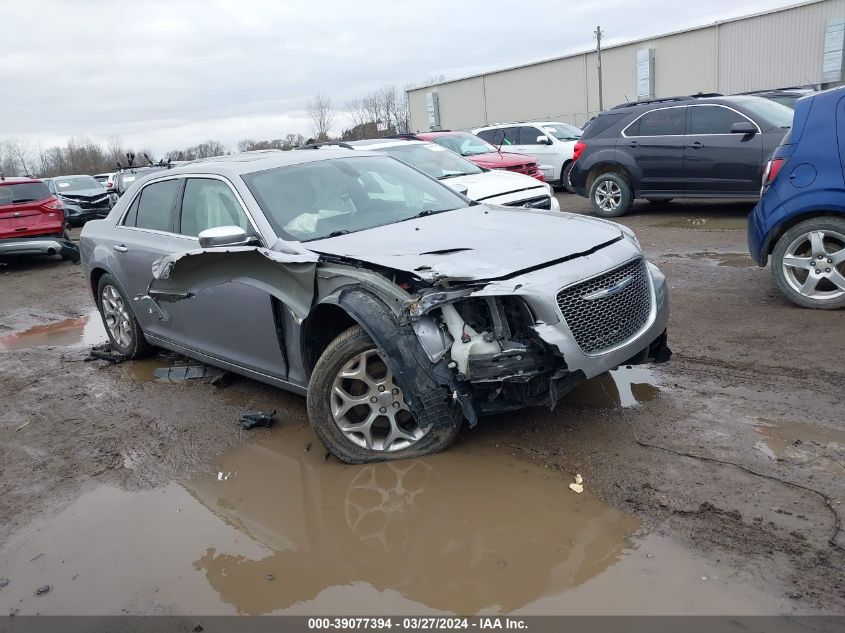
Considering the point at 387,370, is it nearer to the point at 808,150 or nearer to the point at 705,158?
the point at 808,150

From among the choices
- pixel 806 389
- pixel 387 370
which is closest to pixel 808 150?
pixel 806 389

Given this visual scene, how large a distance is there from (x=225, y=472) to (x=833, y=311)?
492cm

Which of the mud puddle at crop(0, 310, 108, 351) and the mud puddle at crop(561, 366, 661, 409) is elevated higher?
the mud puddle at crop(561, 366, 661, 409)

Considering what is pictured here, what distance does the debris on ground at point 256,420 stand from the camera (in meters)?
4.90

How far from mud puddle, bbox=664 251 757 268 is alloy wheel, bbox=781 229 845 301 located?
6.24 feet

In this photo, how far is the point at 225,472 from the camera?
438cm

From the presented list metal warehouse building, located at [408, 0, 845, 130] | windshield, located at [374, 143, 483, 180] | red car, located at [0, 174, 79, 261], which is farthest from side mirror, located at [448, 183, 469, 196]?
metal warehouse building, located at [408, 0, 845, 130]

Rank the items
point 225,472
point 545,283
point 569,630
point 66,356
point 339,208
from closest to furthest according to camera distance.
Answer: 1. point 569,630
2. point 545,283
3. point 225,472
4. point 339,208
5. point 66,356

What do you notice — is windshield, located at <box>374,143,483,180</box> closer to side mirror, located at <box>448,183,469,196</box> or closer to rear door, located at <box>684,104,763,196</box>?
side mirror, located at <box>448,183,469,196</box>

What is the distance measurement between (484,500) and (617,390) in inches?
64.0

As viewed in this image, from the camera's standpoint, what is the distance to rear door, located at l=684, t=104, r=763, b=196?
1062 centimetres

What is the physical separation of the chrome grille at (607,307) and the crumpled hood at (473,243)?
0.71ft

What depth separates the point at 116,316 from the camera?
6.89 m

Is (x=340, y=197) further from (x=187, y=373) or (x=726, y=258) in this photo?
(x=726, y=258)
